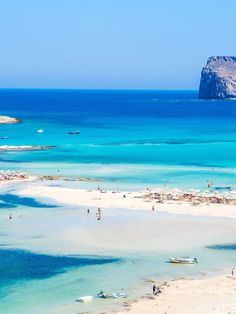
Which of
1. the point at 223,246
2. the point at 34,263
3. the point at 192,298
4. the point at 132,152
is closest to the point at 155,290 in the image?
the point at 192,298

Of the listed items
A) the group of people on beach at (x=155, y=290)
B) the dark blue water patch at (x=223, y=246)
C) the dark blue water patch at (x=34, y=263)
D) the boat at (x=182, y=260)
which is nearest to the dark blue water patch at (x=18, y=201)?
the dark blue water patch at (x=34, y=263)

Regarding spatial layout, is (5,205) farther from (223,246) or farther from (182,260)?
(182,260)

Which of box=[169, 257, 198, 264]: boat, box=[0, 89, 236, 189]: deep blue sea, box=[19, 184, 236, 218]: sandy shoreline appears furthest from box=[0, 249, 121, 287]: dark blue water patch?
box=[0, 89, 236, 189]: deep blue sea

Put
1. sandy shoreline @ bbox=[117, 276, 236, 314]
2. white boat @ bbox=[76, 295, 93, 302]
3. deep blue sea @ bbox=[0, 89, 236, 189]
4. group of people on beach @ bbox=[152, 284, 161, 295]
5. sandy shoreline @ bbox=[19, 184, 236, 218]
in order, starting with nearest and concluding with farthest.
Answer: sandy shoreline @ bbox=[117, 276, 236, 314], white boat @ bbox=[76, 295, 93, 302], group of people on beach @ bbox=[152, 284, 161, 295], sandy shoreline @ bbox=[19, 184, 236, 218], deep blue sea @ bbox=[0, 89, 236, 189]

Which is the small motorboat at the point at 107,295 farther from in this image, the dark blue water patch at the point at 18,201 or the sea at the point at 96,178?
the dark blue water patch at the point at 18,201

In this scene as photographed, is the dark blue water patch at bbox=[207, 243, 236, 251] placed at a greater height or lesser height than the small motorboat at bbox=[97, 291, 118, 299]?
greater

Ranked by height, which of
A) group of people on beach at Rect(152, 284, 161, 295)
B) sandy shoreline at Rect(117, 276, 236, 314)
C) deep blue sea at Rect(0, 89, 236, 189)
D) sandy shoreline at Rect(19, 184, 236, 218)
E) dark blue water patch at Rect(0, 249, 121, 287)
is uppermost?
deep blue sea at Rect(0, 89, 236, 189)

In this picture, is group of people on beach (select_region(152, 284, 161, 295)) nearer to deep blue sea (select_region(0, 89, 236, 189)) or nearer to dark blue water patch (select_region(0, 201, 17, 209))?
dark blue water patch (select_region(0, 201, 17, 209))
